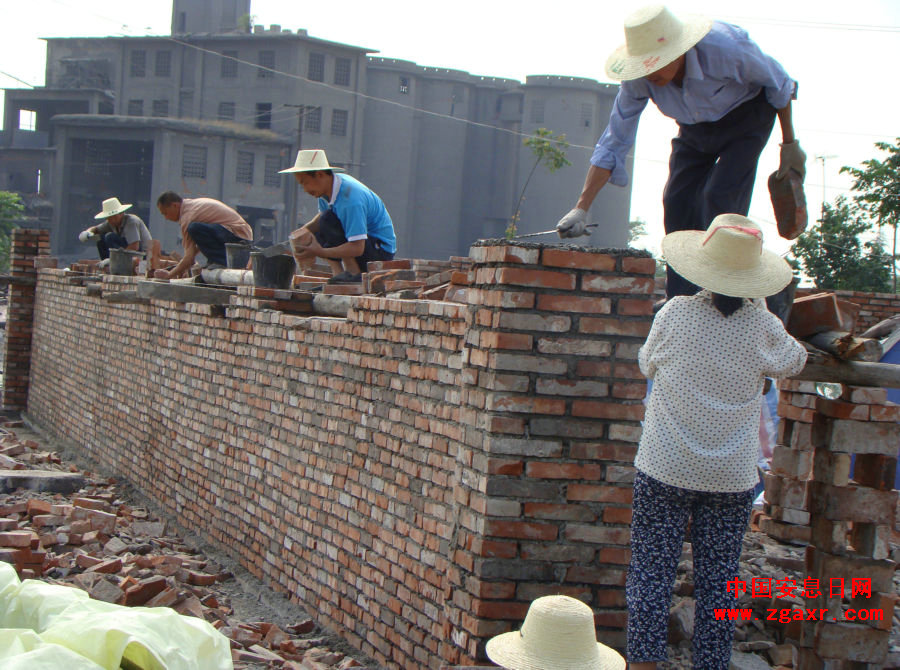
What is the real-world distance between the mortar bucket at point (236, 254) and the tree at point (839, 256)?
43.5ft

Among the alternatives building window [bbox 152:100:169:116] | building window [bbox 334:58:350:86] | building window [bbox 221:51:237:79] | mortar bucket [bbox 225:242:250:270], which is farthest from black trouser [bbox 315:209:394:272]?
building window [bbox 152:100:169:116]

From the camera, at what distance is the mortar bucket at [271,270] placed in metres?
6.63

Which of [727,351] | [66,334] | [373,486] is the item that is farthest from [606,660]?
[66,334]

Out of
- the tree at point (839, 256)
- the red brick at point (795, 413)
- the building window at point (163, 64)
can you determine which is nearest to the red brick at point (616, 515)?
the red brick at point (795, 413)

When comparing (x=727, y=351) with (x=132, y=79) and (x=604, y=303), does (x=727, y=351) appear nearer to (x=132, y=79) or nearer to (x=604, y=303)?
(x=604, y=303)

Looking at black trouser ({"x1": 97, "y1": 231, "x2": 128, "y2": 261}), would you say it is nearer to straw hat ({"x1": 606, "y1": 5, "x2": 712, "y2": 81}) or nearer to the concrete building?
straw hat ({"x1": 606, "y1": 5, "x2": 712, "y2": 81})

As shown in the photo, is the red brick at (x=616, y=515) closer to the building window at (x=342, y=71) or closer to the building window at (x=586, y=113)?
the building window at (x=342, y=71)

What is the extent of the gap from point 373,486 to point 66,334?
328 inches

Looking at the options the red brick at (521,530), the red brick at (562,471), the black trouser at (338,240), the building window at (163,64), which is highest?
the building window at (163,64)

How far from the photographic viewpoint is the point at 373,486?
478cm

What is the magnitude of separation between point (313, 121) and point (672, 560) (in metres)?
41.6

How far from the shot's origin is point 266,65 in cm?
4353

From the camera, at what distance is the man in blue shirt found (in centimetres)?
370

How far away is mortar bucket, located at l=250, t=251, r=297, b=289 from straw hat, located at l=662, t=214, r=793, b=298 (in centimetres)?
383
